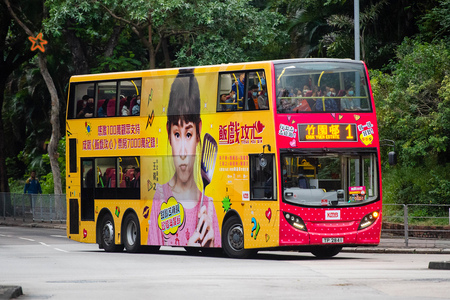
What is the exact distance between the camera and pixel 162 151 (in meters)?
23.9

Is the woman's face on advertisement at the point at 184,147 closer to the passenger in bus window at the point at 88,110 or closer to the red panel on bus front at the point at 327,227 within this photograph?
the passenger in bus window at the point at 88,110

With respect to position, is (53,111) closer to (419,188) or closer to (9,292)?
(419,188)

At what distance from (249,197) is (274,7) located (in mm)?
21505

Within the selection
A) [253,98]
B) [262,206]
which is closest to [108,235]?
[262,206]

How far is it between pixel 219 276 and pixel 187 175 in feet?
22.3

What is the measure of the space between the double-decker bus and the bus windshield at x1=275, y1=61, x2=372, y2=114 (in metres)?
0.02

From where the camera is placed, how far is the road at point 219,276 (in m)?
13.8

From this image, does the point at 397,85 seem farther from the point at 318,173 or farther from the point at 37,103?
the point at 37,103

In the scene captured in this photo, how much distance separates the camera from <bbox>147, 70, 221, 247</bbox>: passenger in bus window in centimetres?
2281

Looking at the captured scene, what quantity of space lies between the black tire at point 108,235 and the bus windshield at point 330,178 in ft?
21.7

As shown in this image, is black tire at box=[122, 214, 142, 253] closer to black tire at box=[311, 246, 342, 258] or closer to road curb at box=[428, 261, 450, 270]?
black tire at box=[311, 246, 342, 258]

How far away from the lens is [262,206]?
21.2 m

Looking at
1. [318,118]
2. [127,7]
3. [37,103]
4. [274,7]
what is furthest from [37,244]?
[37,103]

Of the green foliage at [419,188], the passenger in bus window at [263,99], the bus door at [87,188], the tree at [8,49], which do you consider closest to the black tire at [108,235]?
the bus door at [87,188]
